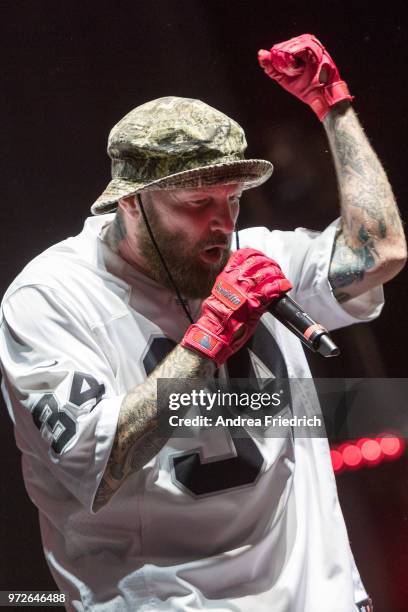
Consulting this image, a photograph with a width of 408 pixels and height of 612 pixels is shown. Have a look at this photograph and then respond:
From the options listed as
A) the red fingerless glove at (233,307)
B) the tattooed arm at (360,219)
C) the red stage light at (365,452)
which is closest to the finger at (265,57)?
the tattooed arm at (360,219)

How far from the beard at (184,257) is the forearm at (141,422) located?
0.17 m

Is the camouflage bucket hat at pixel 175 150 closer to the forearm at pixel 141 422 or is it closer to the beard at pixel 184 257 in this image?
the beard at pixel 184 257

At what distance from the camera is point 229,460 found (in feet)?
5.48

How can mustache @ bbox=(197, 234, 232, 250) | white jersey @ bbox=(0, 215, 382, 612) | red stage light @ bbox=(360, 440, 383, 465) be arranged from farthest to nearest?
red stage light @ bbox=(360, 440, 383, 465) < mustache @ bbox=(197, 234, 232, 250) < white jersey @ bbox=(0, 215, 382, 612)

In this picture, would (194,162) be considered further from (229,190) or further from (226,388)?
(226,388)

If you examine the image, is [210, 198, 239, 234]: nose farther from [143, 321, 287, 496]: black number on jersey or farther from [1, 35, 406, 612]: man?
[143, 321, 287, 496]: black number on jersey

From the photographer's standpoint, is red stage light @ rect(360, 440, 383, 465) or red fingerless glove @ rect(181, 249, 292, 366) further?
red stage light @ rect(360, 440, 383, 465)

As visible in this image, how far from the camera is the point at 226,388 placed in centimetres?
170

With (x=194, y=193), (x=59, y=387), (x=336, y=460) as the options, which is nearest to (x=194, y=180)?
(x=194, y=193)

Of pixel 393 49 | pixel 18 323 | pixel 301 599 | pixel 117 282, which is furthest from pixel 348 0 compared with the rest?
pixel 301 599

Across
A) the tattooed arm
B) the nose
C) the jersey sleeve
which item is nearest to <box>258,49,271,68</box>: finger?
the tattooed arm

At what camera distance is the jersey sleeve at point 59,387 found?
5.07ft

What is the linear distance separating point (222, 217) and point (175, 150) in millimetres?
125

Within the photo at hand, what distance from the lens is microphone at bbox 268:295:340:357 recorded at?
4.84 ft
